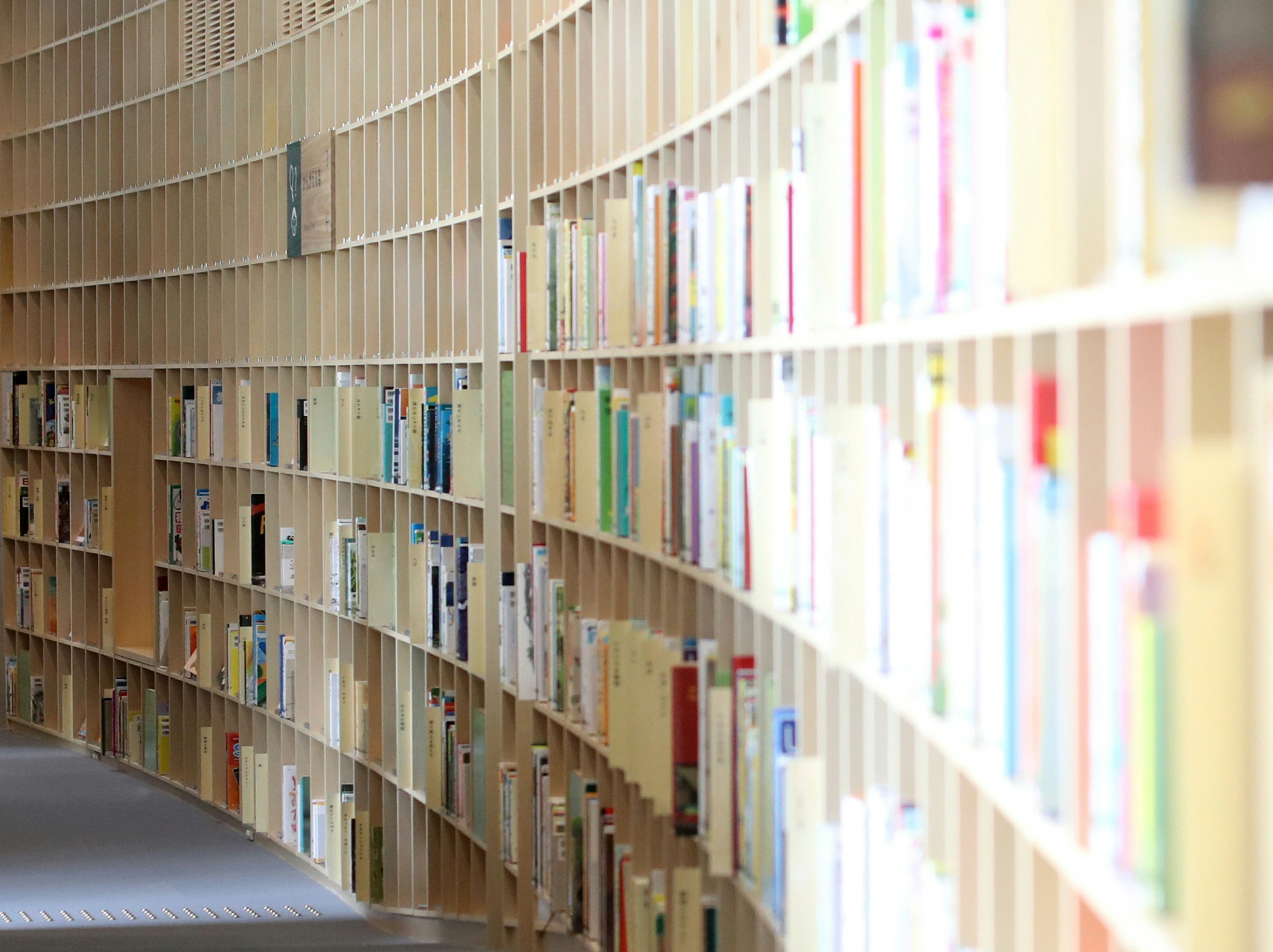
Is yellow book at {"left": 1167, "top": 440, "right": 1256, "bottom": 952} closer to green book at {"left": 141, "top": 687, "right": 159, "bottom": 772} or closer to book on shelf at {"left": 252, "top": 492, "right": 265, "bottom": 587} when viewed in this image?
book on shelf at {"left": 252, "top": 492, "right": 265, "bottom": 587}

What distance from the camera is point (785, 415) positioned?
304cm

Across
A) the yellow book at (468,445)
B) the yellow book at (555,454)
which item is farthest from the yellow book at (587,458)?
the yellow book at (468,445)

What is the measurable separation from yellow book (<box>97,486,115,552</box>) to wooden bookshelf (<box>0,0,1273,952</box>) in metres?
0.05

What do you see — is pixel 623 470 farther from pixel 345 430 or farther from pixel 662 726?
pixel 345 430

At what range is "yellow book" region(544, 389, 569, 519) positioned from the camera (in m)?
4.95

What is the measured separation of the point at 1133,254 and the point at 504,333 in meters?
4.35

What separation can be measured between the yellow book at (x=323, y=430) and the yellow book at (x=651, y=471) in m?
3.64

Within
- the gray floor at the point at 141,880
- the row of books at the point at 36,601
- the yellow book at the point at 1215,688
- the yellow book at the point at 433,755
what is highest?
the yellow book at the point at 1215,688

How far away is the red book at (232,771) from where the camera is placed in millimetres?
8562

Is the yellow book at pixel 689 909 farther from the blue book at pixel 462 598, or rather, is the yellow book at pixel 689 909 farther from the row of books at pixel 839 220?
the blue book at pixel 462 598

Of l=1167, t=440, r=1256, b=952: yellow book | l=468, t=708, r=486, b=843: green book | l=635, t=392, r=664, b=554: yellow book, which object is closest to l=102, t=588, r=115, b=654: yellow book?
l=468, t=708, r=486, b=843: green book

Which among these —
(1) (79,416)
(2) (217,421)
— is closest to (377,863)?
(2) (217,421)

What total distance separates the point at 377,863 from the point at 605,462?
3282 mm

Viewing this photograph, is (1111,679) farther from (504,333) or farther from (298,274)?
(298,274)
